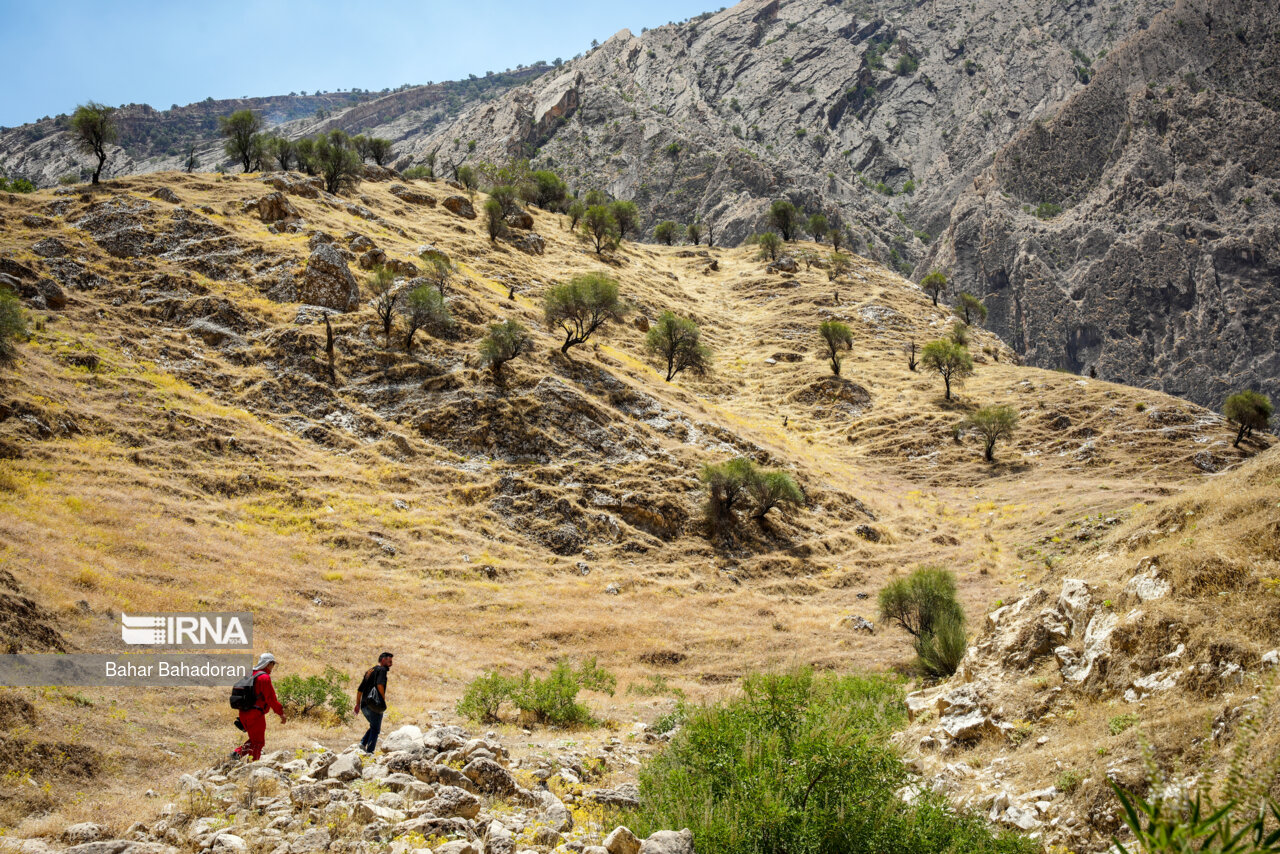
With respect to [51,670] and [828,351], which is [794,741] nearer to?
[51,670]

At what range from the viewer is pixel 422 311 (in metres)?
38.8

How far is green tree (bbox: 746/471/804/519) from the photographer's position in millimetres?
34438

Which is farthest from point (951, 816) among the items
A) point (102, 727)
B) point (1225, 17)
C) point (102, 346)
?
point (1225, 17)

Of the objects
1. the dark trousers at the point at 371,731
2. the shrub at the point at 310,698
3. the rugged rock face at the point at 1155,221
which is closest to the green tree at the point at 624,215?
the rugged rock face at the point at 1155,221

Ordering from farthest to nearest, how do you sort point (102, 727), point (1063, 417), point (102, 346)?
point (1063, 417)
point (102, 346)
point (102, 727)

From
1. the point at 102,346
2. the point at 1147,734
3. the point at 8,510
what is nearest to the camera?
the point at 1147,734

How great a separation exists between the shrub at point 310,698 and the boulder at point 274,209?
4459 centimetres

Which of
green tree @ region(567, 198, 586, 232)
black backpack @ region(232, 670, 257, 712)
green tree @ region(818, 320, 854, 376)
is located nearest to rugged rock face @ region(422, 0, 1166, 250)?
green tree @ region(567, 198, 586, 232)

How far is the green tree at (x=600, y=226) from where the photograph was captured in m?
75.8

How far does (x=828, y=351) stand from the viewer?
208ft

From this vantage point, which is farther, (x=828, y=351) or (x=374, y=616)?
(x=828, y=351)

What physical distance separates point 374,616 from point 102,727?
12187mm

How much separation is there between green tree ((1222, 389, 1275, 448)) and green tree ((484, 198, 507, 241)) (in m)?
63.8

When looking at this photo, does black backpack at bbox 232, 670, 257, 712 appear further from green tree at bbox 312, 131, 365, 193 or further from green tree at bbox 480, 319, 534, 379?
green tree at bbox 312, 131, 365, 193
